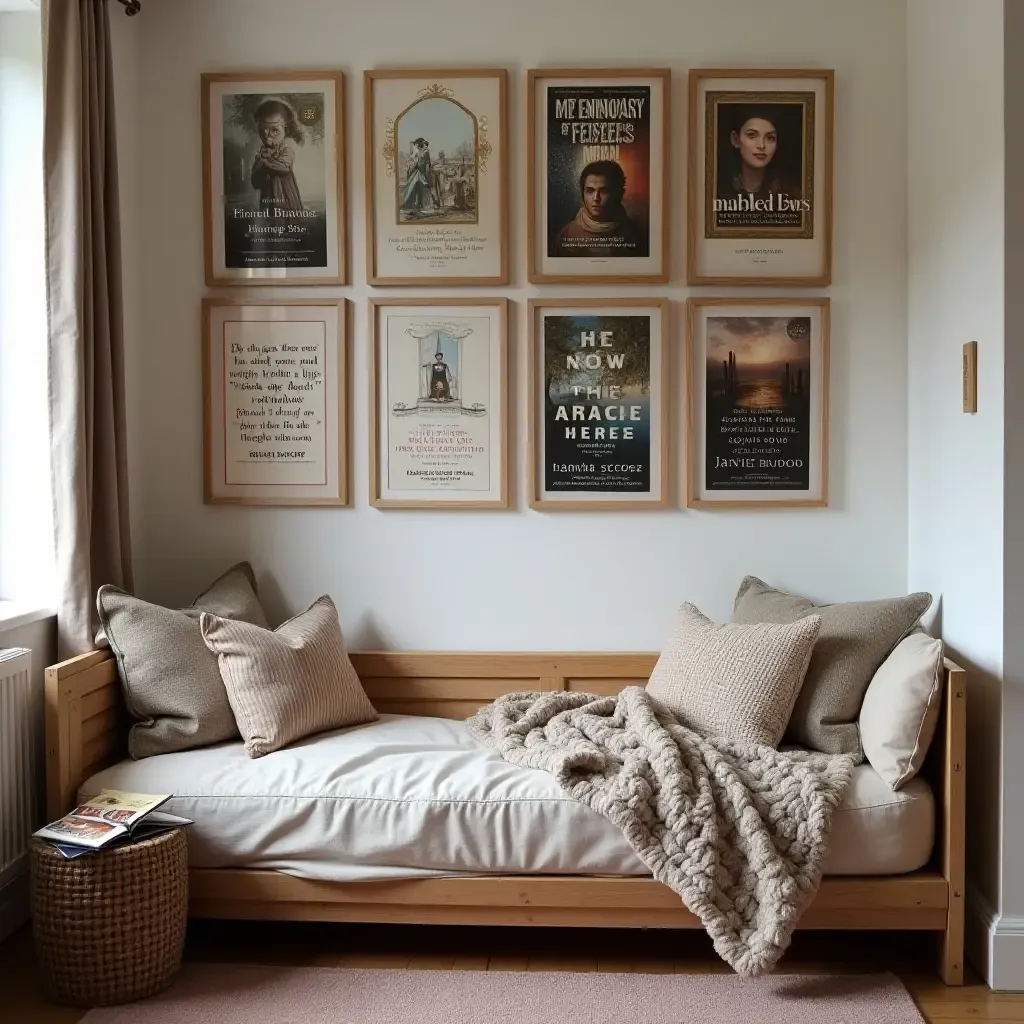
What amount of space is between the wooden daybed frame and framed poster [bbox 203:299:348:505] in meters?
0.74

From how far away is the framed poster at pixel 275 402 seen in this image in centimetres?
308

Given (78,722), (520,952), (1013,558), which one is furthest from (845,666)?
(78,722)

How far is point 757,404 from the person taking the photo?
3039 millimetres

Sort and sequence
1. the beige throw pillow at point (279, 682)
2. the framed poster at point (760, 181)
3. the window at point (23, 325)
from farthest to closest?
the framed poster at point (760, 181) → the window at point (23, 325) → the beige throw pillow at point (279, 682)

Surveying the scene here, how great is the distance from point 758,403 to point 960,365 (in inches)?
23.4

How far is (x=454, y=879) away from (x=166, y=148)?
7.13ft

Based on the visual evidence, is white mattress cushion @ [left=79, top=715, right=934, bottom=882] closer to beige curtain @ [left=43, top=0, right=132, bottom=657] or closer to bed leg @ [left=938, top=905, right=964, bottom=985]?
bed leg @ [left=938, top=905, right=964, bottom=985]

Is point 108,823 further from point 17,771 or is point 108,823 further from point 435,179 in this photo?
point 435,179

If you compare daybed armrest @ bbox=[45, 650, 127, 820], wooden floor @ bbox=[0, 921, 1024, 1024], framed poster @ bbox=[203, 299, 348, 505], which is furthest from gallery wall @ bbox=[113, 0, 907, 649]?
wooden floor @ bbox=[0, 921, 1024, 1024]

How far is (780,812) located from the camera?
7.55 ft

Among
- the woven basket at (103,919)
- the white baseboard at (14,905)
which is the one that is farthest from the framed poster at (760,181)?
the white baseboard at (14,905)

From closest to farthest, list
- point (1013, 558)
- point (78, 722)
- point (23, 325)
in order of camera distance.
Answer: point (1013, 558)
point (78, 722)
point (23, 325)

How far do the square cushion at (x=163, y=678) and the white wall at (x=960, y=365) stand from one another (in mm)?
1815

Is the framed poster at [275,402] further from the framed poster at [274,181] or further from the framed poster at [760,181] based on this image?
the framed poster at [760,181]
